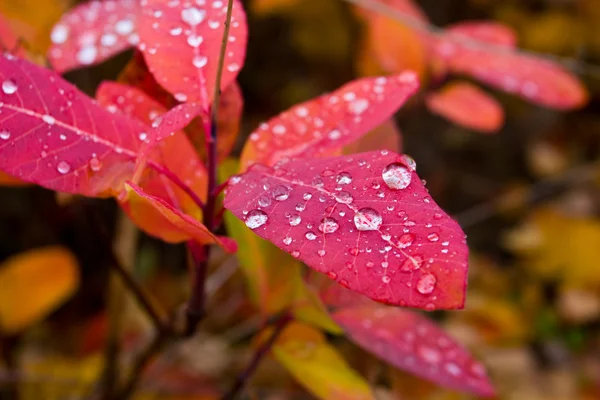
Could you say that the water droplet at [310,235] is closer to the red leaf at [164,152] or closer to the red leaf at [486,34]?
the red leaf at [164,152]

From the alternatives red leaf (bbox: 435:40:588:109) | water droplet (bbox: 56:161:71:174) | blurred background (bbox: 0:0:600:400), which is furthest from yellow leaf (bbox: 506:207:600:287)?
water droplet (bbox: 56:161:71:174)

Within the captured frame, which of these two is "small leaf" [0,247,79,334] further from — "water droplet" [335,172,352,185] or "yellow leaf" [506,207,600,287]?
"yellow leaf" [506,207,600,287]

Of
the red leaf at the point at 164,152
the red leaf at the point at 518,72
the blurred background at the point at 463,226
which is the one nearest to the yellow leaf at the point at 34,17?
the blurred background at the point at 463,226

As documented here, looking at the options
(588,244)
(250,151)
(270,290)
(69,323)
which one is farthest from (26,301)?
(588,244)

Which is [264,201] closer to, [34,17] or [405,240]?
[405,240]

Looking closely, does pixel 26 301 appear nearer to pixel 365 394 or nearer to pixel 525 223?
pixel 365 394
